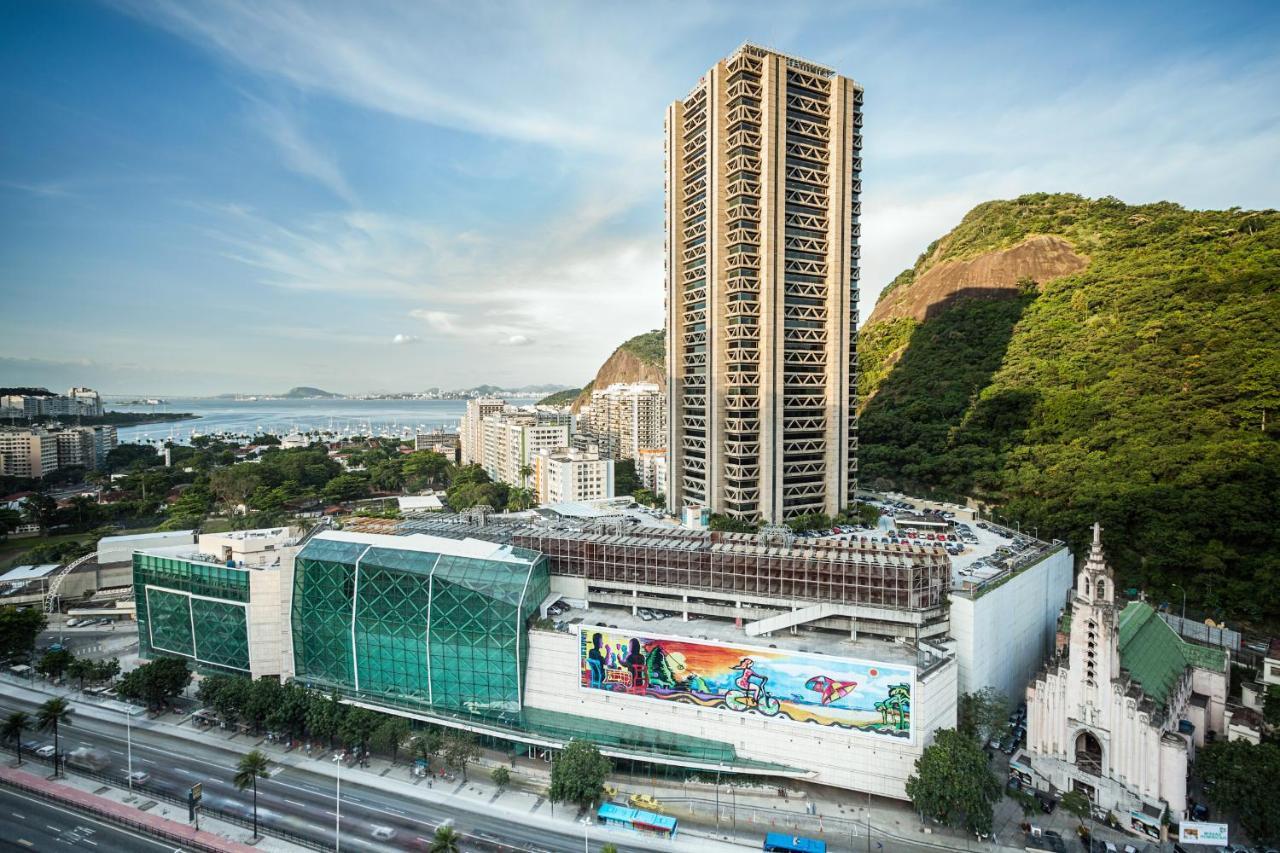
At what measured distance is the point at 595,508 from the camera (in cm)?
8012

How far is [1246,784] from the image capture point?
31094 millimetres

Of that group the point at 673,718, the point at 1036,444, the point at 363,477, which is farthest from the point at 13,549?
the point at 1036,444

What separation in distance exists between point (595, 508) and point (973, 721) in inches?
1956

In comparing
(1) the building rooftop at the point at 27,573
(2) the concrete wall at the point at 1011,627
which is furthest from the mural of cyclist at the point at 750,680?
(1) the building rooftop at the point at 27,573

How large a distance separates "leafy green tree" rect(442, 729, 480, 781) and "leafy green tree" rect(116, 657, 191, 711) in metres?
23.0

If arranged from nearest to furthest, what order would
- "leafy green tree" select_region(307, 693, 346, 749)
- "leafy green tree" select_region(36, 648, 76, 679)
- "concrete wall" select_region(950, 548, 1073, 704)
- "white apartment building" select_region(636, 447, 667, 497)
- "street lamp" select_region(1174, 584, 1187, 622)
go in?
"concrete wall" select_region(950, 548, 1073, 704)
"leafy green tree" select_region(307, 693, 346, 749)
"leafy green tree" select_region(36, 648, 76, 679)
"street lamp" select_region(1174, 584, 1187, 622)
"white apartment building" select_region(636, 447, 667, 497)

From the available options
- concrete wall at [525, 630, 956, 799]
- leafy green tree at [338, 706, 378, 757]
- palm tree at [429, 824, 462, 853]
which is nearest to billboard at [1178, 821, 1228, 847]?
concrete wall at [525, 630, 956, 799]

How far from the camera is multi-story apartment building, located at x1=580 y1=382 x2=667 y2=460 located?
12519 cm

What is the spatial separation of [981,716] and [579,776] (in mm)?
23608

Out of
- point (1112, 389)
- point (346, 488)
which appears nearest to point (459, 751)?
point (1112, 389)

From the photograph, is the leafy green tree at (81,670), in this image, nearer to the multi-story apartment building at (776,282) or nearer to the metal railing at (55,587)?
the metal railing at (55,587)

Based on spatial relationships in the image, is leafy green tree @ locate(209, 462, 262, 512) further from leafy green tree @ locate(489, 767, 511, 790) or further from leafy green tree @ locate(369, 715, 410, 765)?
leafy green tree @ locate(489, 767, 511, 790)

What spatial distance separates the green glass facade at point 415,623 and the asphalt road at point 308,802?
5.59 metres

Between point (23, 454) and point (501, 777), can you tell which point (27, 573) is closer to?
point (501, 777)
